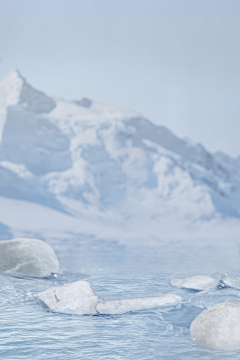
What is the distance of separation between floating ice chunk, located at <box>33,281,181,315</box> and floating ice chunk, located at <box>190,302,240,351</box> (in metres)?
0.51

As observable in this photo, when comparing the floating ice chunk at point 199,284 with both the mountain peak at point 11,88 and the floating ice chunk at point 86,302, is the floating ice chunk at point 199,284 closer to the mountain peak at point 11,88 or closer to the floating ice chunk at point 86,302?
the floating ice chunk at point 86,302

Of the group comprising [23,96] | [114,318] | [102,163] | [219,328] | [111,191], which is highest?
[23,96]

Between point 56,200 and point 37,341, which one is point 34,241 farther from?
point 56,200

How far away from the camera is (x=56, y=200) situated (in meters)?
6.45

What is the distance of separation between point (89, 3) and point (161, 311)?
4827 millimetres

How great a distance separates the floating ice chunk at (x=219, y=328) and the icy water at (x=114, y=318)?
6 centimetres

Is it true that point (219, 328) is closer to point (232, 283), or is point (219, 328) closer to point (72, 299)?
point (72, 299)

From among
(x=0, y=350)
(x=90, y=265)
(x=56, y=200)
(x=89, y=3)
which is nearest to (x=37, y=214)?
(x=56, y=200)

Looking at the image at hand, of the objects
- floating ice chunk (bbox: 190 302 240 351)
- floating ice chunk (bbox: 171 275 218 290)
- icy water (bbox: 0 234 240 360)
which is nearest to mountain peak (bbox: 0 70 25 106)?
icy water (bbox: 0 234 240 360)

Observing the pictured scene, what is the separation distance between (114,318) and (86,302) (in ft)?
0.81

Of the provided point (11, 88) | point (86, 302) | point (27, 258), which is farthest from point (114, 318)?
point (11, 88)

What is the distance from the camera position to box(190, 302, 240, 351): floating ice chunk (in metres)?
2.01

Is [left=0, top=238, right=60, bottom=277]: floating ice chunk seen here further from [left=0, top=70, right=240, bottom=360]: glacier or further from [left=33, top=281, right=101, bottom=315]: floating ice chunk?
[left=33, top=281, right=101, bottom=315]: floating ice chunk

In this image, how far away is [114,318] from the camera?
2482 millimetres
